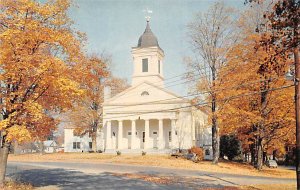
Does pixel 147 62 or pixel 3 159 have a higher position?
A: pixel 147 62

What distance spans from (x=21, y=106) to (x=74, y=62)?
119 inches

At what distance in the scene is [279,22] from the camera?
9273 millimetres

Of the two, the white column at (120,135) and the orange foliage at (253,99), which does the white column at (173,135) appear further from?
the orange foliage at (253,99)

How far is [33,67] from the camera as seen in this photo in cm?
1404

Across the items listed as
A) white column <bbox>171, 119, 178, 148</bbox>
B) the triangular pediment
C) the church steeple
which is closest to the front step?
white column <bbox>171, 119, 178, 148</bbox>

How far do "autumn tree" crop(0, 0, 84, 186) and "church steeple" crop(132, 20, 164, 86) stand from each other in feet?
141

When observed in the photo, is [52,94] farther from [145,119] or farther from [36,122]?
[145,119]

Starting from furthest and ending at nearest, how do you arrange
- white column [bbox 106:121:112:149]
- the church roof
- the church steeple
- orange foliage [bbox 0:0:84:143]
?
1. the church roof
2. the church steeple
3. white column [bbox 106:121:112:149]
4. orange foliage [bbox 0:0:84:143]

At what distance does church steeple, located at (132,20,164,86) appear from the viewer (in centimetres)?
5956

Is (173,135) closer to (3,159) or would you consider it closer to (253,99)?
(253,99)

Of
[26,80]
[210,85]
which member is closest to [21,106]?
[26,80]

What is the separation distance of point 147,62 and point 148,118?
1166 centimetres

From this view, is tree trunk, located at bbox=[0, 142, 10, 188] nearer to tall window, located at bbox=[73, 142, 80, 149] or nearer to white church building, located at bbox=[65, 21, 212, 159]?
white church building, located at bbox=[65, 21, 212, 159]

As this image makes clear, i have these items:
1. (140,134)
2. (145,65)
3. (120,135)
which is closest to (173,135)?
(140,134)
